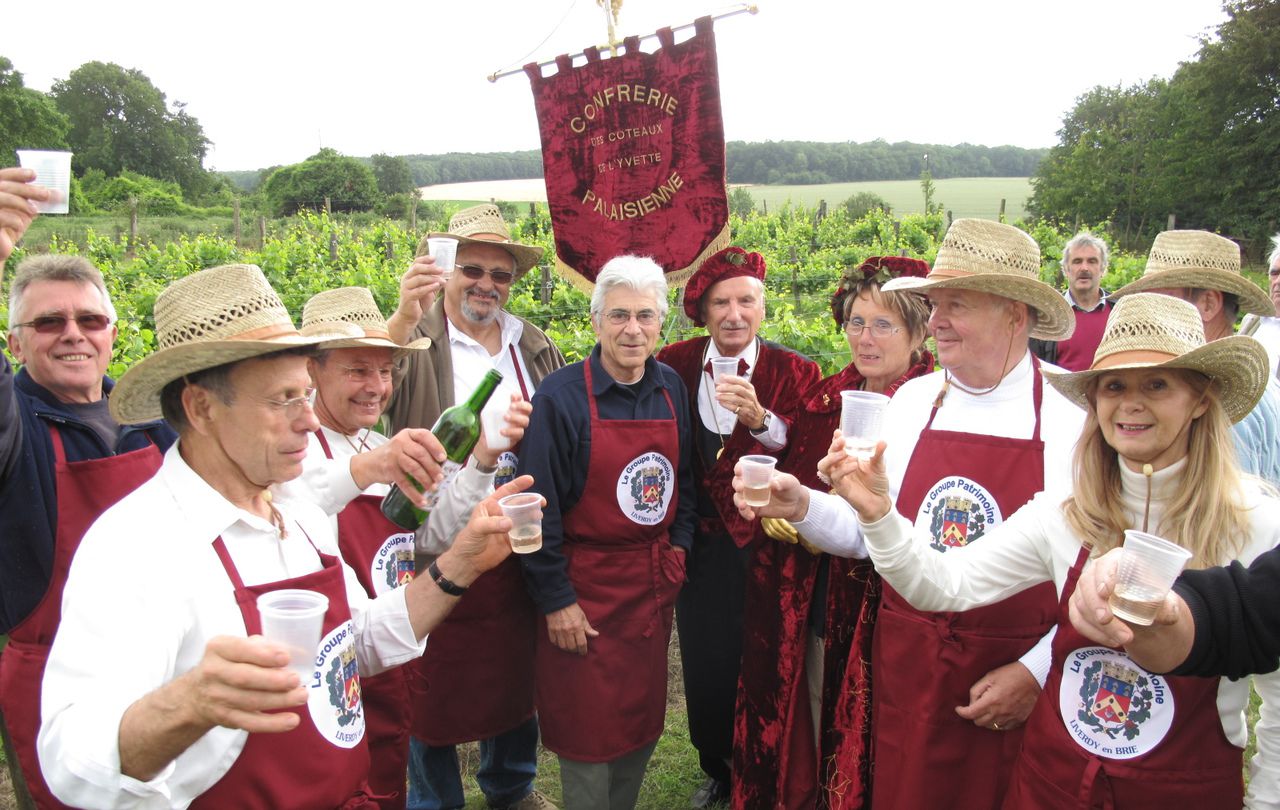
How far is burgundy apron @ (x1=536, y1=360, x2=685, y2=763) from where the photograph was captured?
3.45 metres

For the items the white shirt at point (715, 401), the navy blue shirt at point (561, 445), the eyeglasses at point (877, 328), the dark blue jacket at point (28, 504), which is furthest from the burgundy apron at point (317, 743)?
the eyeglasses at point (877, 328)

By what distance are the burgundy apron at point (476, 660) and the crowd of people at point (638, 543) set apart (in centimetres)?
2

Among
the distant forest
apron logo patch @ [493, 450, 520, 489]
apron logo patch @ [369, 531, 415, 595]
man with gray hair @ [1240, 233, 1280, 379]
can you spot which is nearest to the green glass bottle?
apron logo patch @ [369, 531, 415, 595]

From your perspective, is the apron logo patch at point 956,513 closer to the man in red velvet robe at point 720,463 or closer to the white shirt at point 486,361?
the man in red velvet robe at point 720,463

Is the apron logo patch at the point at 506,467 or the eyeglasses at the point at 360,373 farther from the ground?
the eyeglasses at the point at 360,373

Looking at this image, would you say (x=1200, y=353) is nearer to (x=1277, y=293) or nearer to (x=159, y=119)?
(x=1277, y=293)

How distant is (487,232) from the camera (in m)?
4.03

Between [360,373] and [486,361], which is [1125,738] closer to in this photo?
[360,373]

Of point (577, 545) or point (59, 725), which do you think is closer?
point (59, 725)

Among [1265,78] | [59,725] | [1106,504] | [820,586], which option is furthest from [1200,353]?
[1265,78]

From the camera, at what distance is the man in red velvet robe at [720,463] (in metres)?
3.86

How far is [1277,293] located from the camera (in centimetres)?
473

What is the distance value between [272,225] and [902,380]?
38871 mm

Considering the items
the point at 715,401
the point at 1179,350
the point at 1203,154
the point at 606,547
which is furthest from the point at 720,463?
the point at 1203,154
